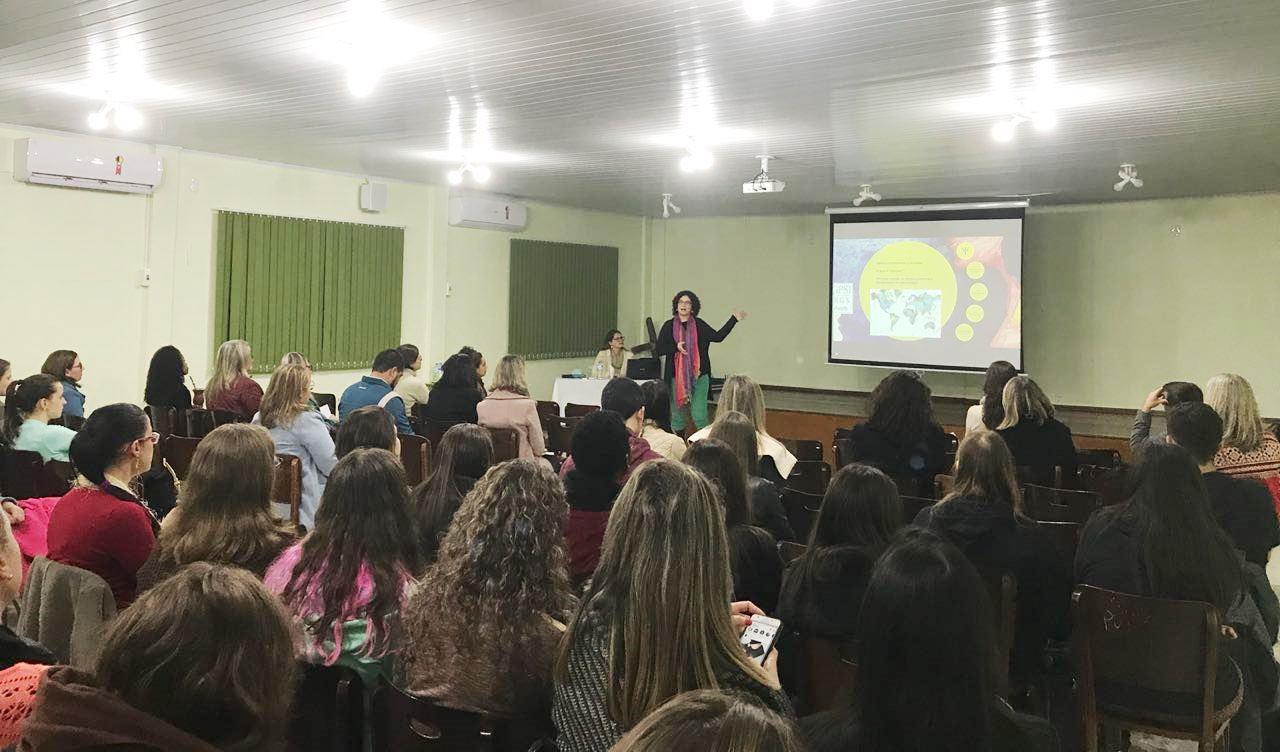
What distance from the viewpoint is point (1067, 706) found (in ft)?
11.7

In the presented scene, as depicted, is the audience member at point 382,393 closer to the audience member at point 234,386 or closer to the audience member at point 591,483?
the audience member at point 234,386

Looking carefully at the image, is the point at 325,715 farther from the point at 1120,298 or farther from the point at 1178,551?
the point at 1120,298

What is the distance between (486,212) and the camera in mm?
10594

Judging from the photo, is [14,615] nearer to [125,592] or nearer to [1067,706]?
[125,592]

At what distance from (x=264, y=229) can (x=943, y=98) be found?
5.93m

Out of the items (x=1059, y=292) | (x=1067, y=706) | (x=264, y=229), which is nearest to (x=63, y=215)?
(x=264, y=229)

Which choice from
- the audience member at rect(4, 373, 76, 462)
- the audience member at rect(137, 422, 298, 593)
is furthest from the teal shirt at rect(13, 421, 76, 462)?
the audience member at rect(137, 422, 298, 593)

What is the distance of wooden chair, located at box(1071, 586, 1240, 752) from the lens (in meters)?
2.80

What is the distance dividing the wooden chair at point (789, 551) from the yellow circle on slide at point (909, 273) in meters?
7.65

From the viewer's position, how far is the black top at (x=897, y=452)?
4.93 m

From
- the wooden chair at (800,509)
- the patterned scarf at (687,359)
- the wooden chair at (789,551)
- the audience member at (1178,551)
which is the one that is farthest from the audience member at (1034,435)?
the patterned scarf at (687,359)

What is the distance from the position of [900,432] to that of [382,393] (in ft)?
10.6

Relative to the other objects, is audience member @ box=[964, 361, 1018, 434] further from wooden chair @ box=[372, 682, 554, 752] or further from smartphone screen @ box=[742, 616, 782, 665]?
wooden chair @ box=[372, 682, 554, 752]

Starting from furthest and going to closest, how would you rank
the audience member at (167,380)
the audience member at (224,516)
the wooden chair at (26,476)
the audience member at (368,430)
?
the audience member at (167,380)
the wooden chair at (26,476)
the audience member at (368,430)
the audience member at (224,516)
